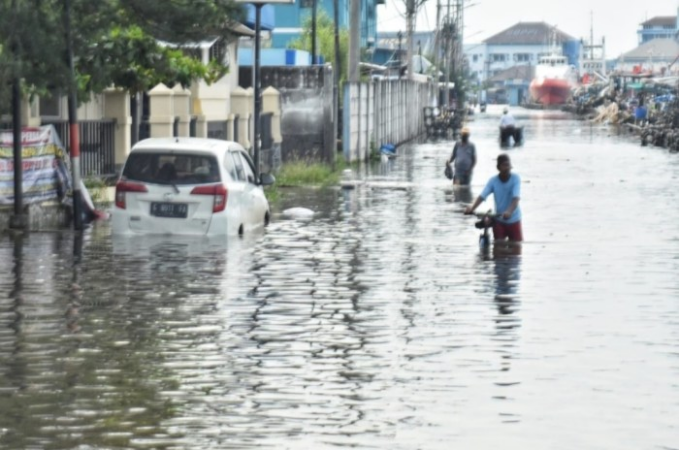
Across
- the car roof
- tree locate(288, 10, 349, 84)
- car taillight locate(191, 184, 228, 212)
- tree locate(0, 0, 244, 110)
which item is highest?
tree locate(288, 10, 349, 84)

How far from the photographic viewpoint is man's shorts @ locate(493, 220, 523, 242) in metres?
23.5

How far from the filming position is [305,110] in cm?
4972

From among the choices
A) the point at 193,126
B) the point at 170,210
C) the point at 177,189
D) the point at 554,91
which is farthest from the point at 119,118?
the point at 554,91

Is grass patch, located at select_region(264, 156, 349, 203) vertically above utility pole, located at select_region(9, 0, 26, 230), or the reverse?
utility pole, located at select_region(9, 0, 26, 230)

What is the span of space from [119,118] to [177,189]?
1032 centimetres

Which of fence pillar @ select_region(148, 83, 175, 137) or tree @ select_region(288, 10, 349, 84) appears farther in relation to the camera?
tree @ select_region(288, 10, 349, 84)

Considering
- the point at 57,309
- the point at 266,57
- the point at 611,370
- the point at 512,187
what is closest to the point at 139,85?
the point at 512,187

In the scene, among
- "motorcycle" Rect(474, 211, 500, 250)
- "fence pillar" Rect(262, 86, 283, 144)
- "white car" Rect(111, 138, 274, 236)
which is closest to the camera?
"motorcycle" Rect(474, 211, 500, 250)

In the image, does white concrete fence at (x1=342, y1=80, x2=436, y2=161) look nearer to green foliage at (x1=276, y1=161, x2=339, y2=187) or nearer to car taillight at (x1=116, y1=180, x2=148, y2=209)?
green foliage at (x1=276, y1=161, x2=339, y2=187)

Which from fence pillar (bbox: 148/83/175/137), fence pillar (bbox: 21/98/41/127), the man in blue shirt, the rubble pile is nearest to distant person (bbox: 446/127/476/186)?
fence pillar (bbox: 148/83/175/137)

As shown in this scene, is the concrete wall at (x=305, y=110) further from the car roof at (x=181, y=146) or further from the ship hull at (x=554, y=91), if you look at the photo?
the ship hull at (x=554, y=91)

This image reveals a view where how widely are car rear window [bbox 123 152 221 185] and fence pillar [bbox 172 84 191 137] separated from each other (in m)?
13.3

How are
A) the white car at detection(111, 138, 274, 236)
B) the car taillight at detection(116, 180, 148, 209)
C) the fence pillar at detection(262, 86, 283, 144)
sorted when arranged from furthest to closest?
the fence pillar at detection(262, 86, 283, 144)
the car taillight at detection(116, 180, 148, 209)
the white car at detection(111, 138, 274, 236)

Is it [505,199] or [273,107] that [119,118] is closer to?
[505,199]
